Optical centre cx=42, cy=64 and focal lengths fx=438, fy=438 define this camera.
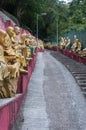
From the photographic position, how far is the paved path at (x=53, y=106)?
10.7 metres

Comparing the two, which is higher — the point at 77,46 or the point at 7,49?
the point at 7,49

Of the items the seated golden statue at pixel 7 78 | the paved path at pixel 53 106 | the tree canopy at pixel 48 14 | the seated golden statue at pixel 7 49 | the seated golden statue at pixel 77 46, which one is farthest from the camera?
the tree canopy at pixel 48 14

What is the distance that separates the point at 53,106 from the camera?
1294 cm

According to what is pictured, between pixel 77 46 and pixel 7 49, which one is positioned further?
pixel 77 46

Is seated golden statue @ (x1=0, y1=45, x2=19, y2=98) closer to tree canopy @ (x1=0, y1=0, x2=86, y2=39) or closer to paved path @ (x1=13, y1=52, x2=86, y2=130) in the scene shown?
paved path @ (x1=13, y1=52, x2=86, y2=130)

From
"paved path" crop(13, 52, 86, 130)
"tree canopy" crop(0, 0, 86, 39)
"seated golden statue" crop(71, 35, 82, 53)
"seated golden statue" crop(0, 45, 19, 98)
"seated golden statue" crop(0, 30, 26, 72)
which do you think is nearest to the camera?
"seated golden statue" crop(0, 45, 19, 98)

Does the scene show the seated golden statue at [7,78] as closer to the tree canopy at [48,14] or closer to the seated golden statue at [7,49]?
the seated golden statue at [7,49]

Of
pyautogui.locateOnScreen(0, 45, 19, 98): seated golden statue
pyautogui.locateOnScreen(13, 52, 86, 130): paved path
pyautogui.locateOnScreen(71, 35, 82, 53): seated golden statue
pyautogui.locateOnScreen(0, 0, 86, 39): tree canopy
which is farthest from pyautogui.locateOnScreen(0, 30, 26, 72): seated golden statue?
pyautogui.locateOnScreen(0, 0, 86, 39): tree canopy

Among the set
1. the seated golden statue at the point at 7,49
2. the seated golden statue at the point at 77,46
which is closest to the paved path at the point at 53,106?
the seated golden statue at the point at 7,49

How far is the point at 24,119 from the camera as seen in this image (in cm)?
1098

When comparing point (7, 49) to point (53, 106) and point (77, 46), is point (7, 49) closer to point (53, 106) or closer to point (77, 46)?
point (53, 106)

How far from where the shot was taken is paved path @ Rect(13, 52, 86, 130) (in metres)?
10.7

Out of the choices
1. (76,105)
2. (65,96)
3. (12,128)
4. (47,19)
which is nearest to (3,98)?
(12,128)

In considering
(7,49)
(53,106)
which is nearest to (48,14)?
(53,106)
